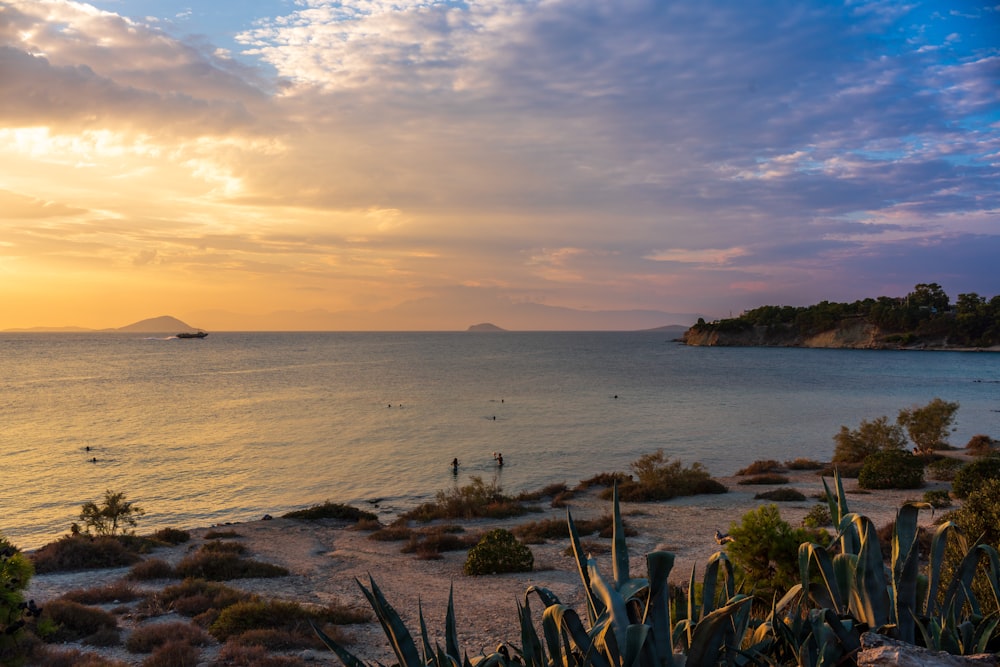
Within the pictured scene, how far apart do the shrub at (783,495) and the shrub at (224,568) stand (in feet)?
57.1

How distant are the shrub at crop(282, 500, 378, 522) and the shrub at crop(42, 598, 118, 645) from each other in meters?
12.7

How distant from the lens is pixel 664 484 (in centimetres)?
2594

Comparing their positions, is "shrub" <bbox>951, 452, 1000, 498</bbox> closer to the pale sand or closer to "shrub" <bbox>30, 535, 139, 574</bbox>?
the pale sand

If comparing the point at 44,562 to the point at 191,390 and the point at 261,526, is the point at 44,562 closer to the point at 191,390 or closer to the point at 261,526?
the point at 261,526

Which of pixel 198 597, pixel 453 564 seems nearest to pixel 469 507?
pixel 453 564

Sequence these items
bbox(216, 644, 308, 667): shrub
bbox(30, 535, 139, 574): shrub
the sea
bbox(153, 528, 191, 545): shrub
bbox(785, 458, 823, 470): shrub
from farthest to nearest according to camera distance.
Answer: bbox(785, 458, 823, 470): shrub → the sea → bbox(153, 528, 191, 545): shrub → bbox(30, 535, 139, 574): shrub → bbox(216, 644, 308, 667): shrub

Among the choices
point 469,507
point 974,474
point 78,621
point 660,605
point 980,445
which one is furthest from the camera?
point 980,445

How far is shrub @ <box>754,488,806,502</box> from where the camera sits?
2302 centimetres

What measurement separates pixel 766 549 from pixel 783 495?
14154mm

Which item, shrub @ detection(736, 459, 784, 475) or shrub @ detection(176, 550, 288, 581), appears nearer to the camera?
shrub @ detection(176, 550, 288, 581)

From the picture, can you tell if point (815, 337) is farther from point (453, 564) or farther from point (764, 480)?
point (453, 564)

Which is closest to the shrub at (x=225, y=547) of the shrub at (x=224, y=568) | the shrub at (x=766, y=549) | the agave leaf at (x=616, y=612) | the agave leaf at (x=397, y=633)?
the shrub at (x=224, y=568)

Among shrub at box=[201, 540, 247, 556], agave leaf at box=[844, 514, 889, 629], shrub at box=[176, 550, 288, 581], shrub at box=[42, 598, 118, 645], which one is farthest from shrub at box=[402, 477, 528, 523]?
agave leaf at box=[844, 514, 889, 629]

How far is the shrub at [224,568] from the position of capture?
50.3 feet
